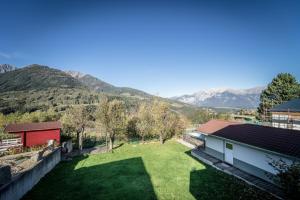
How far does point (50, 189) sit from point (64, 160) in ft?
26.5

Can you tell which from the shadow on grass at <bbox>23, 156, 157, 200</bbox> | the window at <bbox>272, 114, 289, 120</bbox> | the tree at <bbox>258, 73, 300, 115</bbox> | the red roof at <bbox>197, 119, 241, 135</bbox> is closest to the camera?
the shadow on grass at <bbox>23, 156, 157, 200</bbox>

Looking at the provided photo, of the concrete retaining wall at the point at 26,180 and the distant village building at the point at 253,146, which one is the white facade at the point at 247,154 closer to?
the distant village building at the point at 253,146

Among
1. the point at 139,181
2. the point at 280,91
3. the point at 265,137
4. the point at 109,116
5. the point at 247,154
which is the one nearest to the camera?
the point at 139,181

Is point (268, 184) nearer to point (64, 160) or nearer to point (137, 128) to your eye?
point (64, 160)

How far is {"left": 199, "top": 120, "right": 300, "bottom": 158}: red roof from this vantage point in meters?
12.2

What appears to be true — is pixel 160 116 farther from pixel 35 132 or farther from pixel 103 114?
pixel 35 132

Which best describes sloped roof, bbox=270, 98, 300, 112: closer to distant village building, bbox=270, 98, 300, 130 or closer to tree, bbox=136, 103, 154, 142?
distant village building, bbox=270, 98, 300, 130

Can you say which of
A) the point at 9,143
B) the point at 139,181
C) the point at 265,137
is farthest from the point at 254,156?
the point at 9,143

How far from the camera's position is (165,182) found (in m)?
14.0

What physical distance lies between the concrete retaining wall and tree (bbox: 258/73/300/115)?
44151 mm

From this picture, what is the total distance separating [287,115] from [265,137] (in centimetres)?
2061

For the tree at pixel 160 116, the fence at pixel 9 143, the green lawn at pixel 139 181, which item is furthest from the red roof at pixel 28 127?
the tree at pixel 160 116

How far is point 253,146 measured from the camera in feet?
45.6

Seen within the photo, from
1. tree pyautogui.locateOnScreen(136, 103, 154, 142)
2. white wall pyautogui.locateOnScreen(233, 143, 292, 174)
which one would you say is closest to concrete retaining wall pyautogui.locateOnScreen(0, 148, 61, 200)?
tree pyautogui.locateOnScreen(136, 103, 154, 142)
